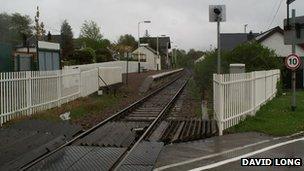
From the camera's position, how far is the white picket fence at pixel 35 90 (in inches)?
575

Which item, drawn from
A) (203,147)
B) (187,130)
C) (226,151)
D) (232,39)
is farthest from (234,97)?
(232,39)

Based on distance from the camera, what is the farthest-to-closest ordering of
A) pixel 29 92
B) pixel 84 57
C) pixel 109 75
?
1. pixel 84 57
2. pixel 109 75
3. pixel 29 92

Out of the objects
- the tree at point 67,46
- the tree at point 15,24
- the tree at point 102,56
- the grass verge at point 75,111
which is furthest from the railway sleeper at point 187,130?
the tree at point 15,24

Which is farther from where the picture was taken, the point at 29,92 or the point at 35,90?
the point at 35,90

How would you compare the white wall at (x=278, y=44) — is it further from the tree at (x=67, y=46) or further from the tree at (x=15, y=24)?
the tree at (x=15, y=24)

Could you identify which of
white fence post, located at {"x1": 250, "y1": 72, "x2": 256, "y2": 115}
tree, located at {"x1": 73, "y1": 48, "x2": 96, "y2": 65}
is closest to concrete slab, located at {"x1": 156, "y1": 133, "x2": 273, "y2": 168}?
white fence post, located at {"x1": 250, "y1": 72, "x2": 256, "y2": 115}

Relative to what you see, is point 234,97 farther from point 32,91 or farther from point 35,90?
point 35,90

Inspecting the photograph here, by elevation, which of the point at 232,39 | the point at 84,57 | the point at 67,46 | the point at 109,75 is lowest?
the point at 109,75

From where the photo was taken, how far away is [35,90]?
1702 centimetres

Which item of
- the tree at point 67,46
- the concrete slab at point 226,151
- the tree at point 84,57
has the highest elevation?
the tree at point 67,46

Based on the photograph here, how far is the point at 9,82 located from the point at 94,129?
3283 mm

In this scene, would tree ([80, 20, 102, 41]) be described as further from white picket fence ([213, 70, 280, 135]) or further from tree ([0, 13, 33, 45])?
white picket fence ([213, 70, 280, 135])

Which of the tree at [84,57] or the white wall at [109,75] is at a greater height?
the tree at [84,57]

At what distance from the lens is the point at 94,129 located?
13250mm
